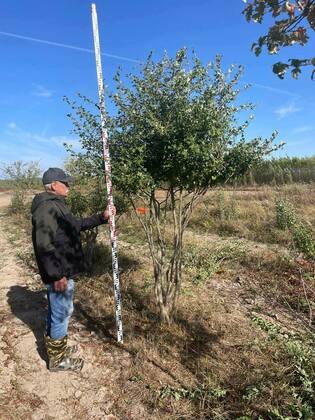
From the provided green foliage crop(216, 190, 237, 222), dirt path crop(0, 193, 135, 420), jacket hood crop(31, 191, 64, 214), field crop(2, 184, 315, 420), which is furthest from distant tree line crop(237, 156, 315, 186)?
jacket hood crop(31, 191, 64, 214)

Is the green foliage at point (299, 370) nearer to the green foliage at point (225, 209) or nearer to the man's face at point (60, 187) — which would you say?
the man's face at point (60, 187)

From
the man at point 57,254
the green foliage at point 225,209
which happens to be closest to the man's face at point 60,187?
the man at point 57,254

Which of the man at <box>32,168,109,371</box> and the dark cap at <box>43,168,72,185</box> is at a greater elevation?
the dark cap at <box>43,168,72,185</box>

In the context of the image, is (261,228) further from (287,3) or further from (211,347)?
(287,3)

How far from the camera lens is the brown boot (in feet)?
14.1

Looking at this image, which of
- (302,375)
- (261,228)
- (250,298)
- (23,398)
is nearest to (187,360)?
(302,375)

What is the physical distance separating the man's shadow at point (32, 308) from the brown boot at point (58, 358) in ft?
1.02

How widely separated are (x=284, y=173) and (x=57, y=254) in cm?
2199

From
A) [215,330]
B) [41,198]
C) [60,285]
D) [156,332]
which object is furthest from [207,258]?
[41,198]

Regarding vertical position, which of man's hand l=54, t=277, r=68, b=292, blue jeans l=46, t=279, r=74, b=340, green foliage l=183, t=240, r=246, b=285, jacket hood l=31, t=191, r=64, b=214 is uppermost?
jacket hood l=31, t=191, r=64, b=214

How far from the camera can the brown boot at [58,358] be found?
4312mm

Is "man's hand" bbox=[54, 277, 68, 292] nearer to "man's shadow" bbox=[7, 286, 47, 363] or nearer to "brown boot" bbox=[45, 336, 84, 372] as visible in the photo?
"brown boot" bbox=[45, 336, 84, 372]

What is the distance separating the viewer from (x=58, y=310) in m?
4.28

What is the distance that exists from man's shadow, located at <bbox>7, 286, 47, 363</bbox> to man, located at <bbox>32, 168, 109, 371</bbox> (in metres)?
0.43
